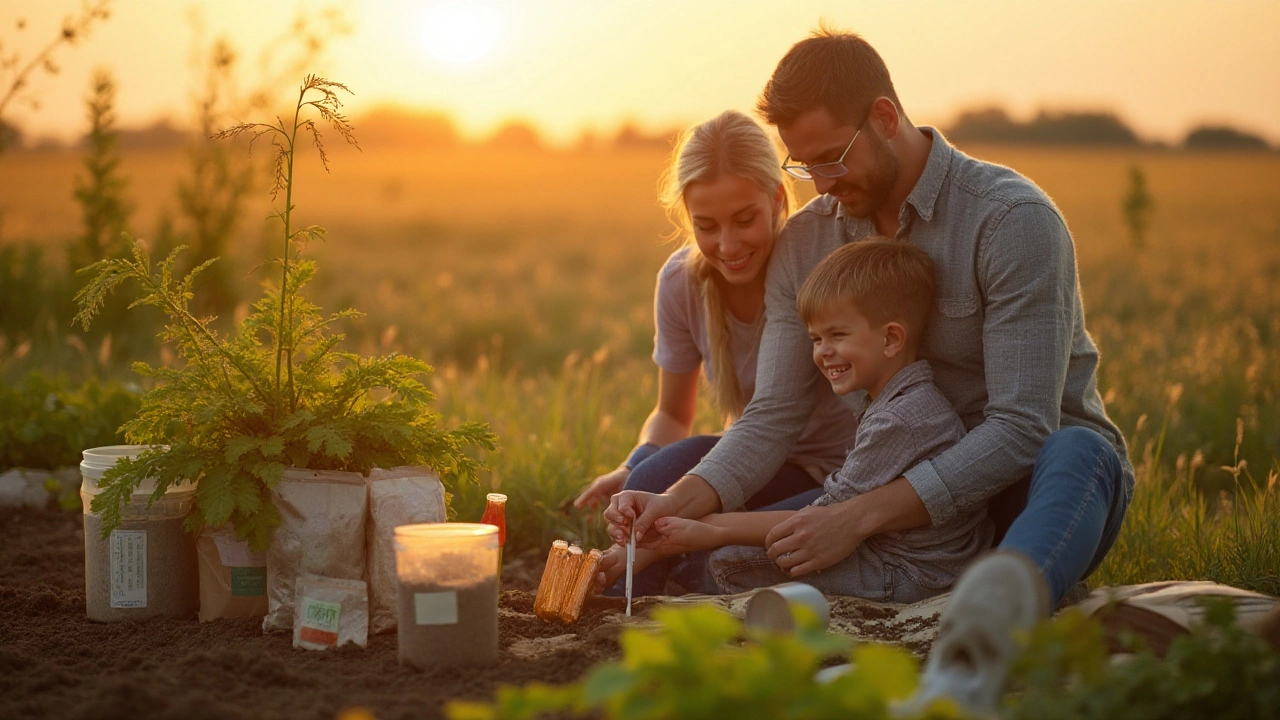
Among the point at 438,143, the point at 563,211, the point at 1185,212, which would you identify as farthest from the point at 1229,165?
the point at 438,143

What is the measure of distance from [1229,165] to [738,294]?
58.9 meters

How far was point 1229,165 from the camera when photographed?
5509 centimetres

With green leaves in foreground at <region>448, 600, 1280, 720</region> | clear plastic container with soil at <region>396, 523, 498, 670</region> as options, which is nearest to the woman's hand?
clear plastic container with soil at <region>396, 523, 498, 670</region>

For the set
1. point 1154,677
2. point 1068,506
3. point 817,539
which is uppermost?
point 1068,506

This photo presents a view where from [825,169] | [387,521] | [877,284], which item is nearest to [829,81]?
[825,169]

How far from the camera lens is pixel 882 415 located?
11.8 feet

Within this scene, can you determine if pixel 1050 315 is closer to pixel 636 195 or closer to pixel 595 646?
pixel 595 646

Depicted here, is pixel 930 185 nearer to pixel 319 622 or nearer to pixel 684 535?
pixel 684 535

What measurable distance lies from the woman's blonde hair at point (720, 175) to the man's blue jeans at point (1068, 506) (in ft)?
4.62

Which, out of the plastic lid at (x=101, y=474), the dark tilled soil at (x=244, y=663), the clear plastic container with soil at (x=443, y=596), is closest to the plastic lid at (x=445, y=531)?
the clear plastic container with soil at (x=443, y=596)

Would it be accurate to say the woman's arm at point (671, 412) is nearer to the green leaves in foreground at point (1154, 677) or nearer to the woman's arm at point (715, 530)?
the woman's arm at point (715, 530)

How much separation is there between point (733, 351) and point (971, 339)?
109cm

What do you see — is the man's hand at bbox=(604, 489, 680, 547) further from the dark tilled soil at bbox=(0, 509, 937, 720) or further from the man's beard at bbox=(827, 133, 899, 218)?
the man's beard at bbox=(827, 133, 899, 218)

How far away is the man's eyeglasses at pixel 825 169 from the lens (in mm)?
3727
